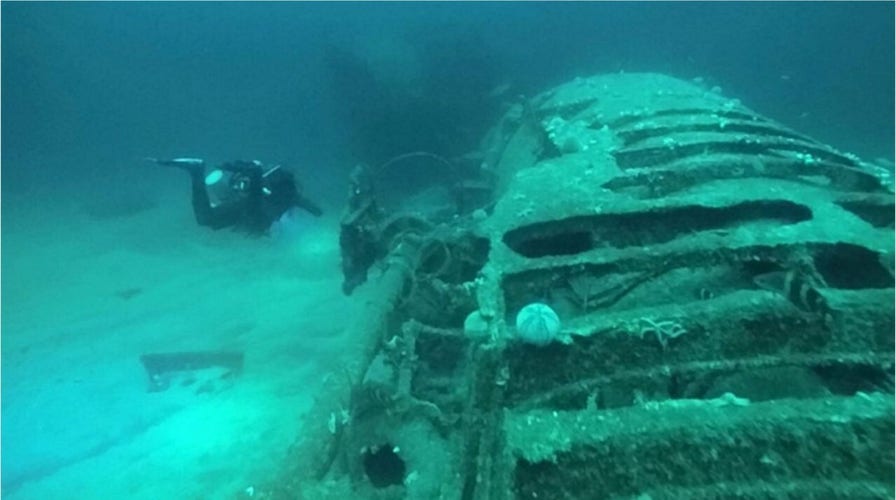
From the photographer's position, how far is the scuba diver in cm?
809

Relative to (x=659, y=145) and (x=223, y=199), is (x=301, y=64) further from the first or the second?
(x=659, y=145)

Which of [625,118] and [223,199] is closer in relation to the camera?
[625,118]

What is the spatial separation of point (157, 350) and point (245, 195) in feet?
13.0

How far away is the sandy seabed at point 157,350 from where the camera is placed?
21.3 ft

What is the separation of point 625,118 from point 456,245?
3148 mm

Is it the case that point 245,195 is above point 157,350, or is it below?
above

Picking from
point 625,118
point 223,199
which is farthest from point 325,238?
point 625,118

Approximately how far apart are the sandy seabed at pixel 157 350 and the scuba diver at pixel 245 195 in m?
2.29

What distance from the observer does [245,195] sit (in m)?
8.25

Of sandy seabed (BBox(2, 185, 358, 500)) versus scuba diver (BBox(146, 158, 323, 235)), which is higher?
scuba diver (BBox(146, 158, 323, 235))

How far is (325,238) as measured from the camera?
15.4 metres

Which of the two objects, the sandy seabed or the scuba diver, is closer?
the sandy seabed

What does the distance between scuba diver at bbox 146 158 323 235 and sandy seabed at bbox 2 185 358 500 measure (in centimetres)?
229

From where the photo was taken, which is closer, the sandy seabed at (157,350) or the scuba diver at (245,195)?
the sandy seabed at (157,350)
